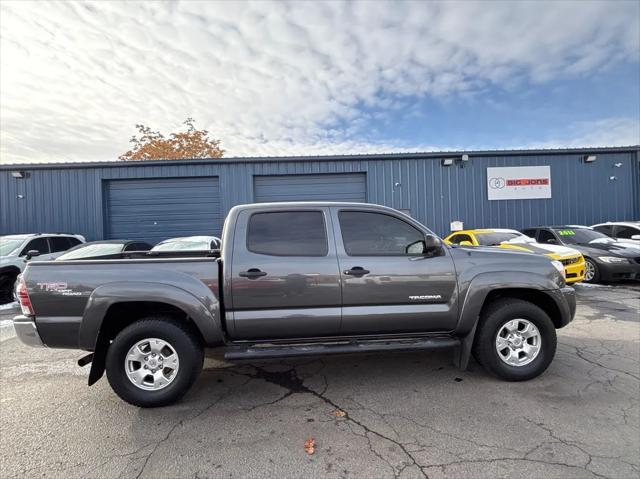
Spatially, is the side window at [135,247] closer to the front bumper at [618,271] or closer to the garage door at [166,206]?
the garage door at [166,206]

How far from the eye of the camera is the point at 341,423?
2941 millimetres

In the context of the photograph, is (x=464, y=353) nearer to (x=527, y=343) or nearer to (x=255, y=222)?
(x=527, y=343)

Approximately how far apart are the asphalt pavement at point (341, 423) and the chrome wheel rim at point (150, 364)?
0.26 metres

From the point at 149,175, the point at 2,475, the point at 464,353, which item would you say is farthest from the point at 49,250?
the point at 464,353

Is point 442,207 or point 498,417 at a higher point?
point 442,207

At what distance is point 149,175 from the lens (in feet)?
43.0

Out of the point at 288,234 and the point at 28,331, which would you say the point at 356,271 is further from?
the point at 28,331

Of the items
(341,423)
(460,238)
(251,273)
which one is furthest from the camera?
(460,238)

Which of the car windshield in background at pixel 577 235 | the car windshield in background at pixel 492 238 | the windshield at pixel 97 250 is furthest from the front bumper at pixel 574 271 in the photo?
the windshield at pixel 97 250

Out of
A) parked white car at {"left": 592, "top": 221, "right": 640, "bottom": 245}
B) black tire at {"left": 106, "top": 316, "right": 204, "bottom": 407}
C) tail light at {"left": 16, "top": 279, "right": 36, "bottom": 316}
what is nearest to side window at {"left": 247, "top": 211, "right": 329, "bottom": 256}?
black tire at {"left": 106, "top": 316, "right": 204, "bottom": 407}

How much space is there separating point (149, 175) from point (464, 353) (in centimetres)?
1284

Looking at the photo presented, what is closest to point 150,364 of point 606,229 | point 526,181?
point 606,229

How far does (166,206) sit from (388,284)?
1193 centimetres

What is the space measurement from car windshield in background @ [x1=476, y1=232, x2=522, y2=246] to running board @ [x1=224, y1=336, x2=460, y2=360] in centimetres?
627
